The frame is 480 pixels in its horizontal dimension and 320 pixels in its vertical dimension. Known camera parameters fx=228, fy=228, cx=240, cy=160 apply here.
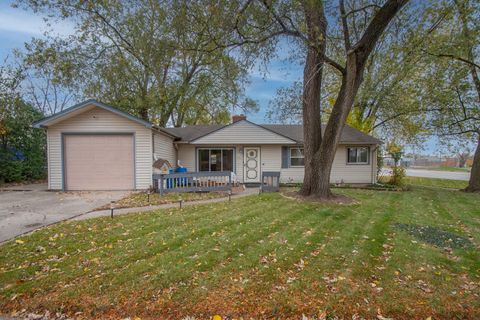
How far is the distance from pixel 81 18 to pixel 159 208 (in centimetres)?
1405

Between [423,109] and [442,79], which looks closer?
[442,79]

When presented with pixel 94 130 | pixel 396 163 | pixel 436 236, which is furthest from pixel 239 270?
pixel 396 163

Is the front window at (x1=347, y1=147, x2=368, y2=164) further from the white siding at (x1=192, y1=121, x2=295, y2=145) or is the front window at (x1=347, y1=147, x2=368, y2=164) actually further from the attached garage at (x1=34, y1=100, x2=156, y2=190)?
the attached garage at (x1=34, y1=100, x2=156, y2=190)

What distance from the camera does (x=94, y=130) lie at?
1054 centimetres

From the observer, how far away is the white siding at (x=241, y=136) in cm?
1280

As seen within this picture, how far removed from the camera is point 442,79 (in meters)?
12.2

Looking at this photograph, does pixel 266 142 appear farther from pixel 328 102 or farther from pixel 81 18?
pixel 81 18

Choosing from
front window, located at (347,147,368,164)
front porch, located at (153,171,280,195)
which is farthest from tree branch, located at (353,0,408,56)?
front window, located at (347,147,368,164)

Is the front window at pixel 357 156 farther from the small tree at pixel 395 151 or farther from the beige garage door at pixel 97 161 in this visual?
the beige garage door at pixel 97 161

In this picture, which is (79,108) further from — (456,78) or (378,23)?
(456,78)

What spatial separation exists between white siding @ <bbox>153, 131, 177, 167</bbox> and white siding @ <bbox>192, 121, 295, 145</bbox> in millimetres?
1388

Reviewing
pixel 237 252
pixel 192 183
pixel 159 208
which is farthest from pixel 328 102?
pixel 237 252

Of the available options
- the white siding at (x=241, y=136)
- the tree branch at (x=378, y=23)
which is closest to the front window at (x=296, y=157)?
the white siding at (x=241, y=136)

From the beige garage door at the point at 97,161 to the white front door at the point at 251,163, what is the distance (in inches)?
239
